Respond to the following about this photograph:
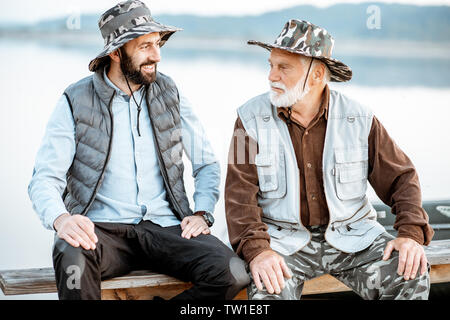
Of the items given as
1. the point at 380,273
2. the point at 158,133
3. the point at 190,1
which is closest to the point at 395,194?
the point at 380,273

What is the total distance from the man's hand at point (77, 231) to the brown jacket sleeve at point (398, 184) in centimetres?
132

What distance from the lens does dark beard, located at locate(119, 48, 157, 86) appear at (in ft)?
10.1

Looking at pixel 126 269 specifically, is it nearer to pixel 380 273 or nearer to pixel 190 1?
pixel 380 273

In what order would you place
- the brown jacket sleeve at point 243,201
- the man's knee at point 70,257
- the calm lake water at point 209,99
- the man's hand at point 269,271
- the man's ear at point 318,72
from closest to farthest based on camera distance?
the man's knee at point 70,257 < the man's hand at point 269,271 < the brown jacket sleeve at point 243,201 < the man's ear at point 318,72 < the calm lake water at point 209,99

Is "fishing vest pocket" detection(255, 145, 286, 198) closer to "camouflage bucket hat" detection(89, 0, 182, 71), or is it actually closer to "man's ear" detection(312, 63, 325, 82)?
"man's ear" detection(312, 63, 325, 82)

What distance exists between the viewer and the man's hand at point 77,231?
266 cm

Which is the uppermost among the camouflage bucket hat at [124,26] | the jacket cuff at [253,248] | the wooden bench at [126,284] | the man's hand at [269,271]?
the camouflage bucket hat at [124,26]

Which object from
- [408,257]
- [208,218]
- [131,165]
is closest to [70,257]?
[131,165]

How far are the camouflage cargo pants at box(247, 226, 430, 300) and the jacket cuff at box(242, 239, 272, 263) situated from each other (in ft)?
0.36

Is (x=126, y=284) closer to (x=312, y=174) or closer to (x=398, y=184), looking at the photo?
(x=312, y=174)

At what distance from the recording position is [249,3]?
4.90 m

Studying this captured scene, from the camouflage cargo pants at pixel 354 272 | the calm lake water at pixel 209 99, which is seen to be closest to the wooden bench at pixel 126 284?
the camouflage cargo pants at pixel 354 272

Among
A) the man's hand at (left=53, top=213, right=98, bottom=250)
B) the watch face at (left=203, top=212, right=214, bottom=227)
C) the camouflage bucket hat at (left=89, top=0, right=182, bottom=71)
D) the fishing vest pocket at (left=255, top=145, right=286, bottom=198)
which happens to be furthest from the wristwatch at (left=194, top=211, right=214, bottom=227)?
the camouflage bucket hat at (left=89, top=0, right=182, bottom=71)

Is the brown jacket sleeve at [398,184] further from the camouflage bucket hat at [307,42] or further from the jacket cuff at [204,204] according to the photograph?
the jacket cuff at [204,204]
